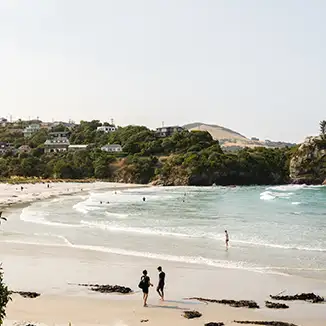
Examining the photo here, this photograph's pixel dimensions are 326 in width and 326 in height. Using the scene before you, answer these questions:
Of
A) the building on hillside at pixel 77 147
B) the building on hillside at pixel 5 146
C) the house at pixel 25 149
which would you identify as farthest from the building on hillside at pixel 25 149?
the building on hillside at pixel 77 147

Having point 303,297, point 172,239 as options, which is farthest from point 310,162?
point 303,297

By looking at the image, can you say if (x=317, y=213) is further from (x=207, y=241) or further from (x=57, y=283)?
(x=57, y=283)

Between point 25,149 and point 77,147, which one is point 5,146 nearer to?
point 25,149

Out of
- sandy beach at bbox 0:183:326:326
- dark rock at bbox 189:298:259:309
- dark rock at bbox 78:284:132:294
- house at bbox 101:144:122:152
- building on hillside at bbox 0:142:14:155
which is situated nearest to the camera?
sandy beach at bbox 0:183:326:326

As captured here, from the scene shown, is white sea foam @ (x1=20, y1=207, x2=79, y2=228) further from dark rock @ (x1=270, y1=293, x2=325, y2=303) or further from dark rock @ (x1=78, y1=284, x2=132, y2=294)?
dark rock @ (x1=270, y1=293, x2=325, y2=303)

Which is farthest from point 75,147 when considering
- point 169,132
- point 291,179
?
point 291,179

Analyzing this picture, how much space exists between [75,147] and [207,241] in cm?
11073

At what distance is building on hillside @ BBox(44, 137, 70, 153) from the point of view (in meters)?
136

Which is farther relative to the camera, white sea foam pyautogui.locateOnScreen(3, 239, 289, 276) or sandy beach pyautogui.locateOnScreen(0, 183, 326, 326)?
white sea foam pyautogui.locateOnScreen(3, 239, 289, 276)

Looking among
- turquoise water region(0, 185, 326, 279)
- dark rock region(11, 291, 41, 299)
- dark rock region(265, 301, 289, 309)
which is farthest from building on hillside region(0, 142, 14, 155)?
dark rock region(265, 301, 289, 309)

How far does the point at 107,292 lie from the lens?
1606 centimetres

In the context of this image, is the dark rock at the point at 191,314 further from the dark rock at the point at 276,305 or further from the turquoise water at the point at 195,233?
the turquoise water at the point at 195,233

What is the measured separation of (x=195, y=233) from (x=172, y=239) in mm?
2723

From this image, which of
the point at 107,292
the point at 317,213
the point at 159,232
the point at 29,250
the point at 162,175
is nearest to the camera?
the point at 107,292
